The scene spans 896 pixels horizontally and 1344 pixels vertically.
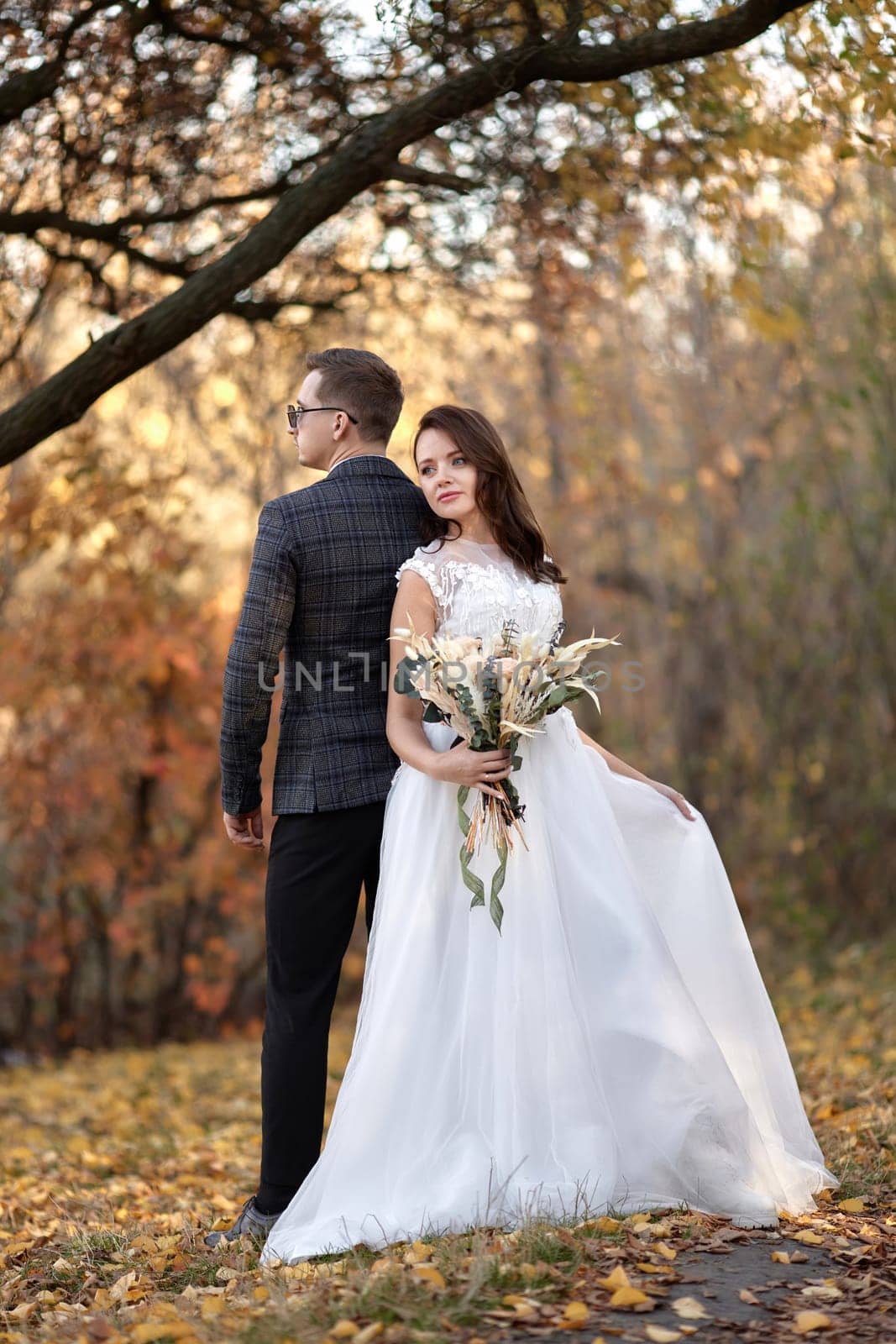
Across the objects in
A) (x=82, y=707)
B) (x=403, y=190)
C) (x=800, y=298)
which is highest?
(x=800, y=298)

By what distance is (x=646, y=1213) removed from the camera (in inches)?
122

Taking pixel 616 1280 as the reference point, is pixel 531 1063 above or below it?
above

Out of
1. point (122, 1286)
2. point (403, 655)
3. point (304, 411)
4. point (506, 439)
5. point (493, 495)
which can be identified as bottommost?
point (122, 1286)

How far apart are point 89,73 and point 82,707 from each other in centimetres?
394

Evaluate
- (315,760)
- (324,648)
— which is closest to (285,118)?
(324,648)

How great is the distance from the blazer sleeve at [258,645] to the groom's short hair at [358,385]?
370 mm

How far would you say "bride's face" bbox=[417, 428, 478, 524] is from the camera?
3465 mm

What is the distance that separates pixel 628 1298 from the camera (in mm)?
2629

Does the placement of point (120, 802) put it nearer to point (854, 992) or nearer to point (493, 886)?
point (854, 992)

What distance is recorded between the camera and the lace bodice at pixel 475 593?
335cm

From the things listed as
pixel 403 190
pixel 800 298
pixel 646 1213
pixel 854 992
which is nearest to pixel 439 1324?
pixel 646 1213

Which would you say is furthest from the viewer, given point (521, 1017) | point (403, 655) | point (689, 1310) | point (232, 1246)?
point (232, 1246)

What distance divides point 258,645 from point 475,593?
0.57 metres

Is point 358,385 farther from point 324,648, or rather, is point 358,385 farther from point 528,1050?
point 528,1050
